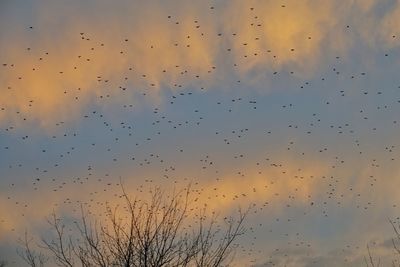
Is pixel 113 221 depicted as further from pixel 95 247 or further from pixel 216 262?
pixel 216 262

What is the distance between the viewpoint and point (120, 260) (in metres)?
15.4

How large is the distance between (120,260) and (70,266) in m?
1.86

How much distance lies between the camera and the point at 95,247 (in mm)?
16125

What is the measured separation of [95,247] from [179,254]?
2723 millimetres

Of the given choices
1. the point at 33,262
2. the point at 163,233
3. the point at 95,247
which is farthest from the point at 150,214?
the point at 33,262

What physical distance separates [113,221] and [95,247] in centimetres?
100

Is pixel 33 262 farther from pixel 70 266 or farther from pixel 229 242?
pixel 229 242

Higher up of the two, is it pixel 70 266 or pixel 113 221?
pixel 113 221

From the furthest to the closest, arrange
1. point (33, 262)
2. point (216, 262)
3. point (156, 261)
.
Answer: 1. point (33, 262)
2. point (216, 262)
3. point (156, 261)

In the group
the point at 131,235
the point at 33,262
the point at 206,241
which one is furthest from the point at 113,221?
the point at 33,262

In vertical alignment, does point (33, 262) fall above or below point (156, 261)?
above

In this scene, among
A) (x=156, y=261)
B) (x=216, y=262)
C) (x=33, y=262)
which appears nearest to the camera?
(x=156, y=261)

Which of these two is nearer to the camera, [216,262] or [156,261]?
[156,261]

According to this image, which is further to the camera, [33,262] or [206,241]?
[33,262]
